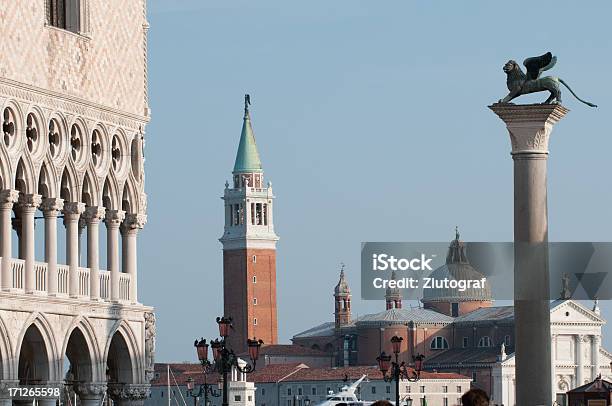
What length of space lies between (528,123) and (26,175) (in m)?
8.91

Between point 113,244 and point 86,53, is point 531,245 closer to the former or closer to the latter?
point 86,53

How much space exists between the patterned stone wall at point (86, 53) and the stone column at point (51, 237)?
5.74 ft

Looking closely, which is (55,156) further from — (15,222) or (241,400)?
(241,400)

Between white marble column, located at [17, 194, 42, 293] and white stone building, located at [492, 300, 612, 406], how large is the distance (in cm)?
13020

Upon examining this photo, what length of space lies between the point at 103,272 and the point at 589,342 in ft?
442

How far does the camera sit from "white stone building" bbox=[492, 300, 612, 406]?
538ft

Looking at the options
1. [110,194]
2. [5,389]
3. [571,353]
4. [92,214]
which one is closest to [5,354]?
[5,389]

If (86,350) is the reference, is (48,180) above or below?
above

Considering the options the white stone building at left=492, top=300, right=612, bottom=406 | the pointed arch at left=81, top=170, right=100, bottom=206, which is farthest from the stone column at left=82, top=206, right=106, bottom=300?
the white stone building at left=492, top=300, right=612, bottom=406

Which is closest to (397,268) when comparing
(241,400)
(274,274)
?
(241,400)

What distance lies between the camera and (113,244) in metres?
36.0

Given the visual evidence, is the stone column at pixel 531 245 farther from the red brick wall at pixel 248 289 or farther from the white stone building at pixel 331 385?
the red brick wall at pixel 248 289

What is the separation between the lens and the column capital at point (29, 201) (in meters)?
33.3

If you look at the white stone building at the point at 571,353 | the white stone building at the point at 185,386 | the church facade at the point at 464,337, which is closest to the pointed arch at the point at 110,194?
the white stone building at the point at 185,386
